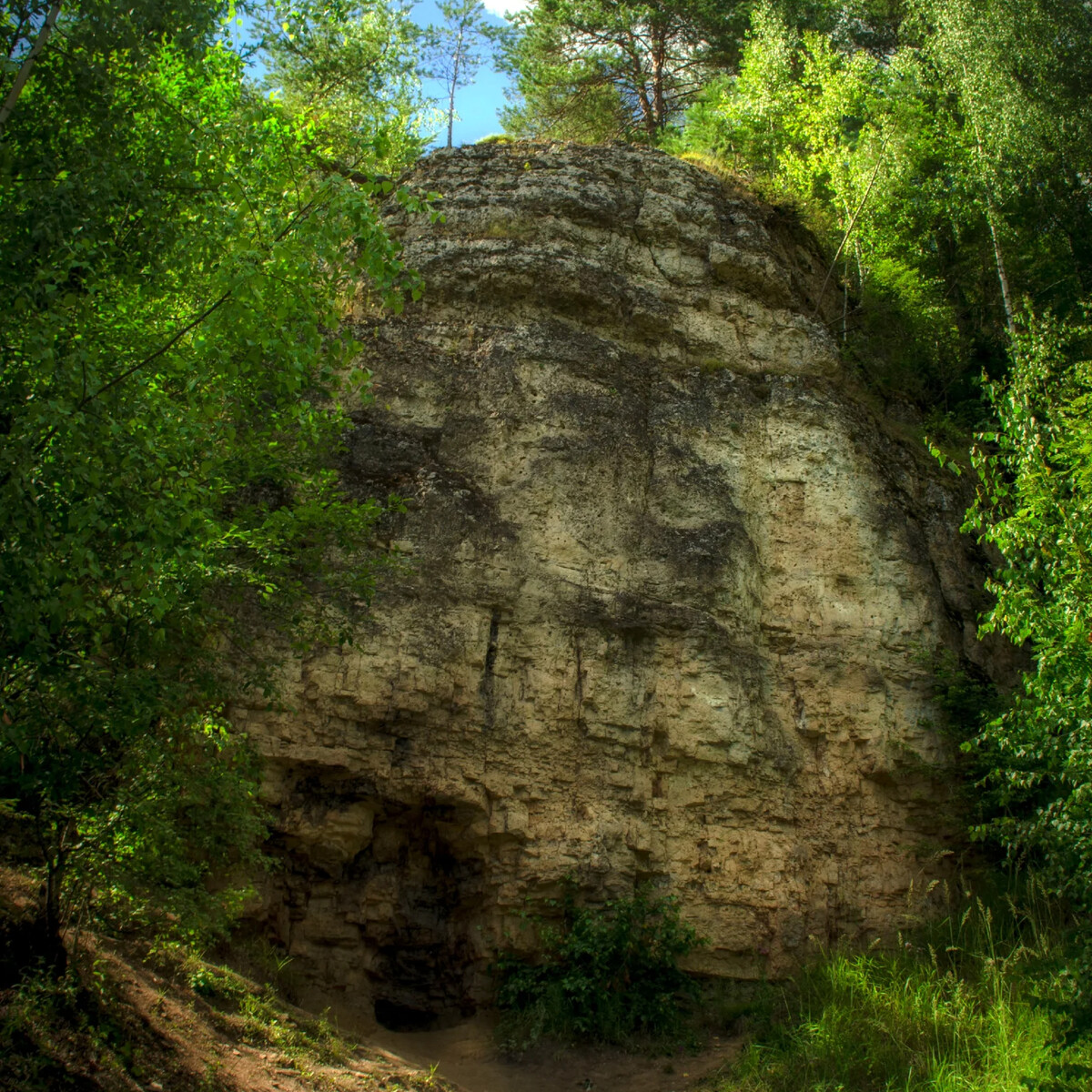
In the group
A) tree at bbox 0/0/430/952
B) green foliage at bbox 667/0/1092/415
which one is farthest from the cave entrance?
green foliage at bbox 667/0/1092/415

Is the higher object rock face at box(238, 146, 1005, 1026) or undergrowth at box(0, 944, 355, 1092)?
rock face at box(238, 146, 1005, 1026)

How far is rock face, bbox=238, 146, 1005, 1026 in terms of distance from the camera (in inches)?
417

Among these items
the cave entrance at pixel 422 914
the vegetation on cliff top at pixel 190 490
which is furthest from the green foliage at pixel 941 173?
the cave entrance at pixel 422 914

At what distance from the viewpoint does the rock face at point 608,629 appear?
34.8 ft

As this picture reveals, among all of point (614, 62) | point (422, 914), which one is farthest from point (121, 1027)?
point (614, 62)

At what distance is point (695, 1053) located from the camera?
975cm

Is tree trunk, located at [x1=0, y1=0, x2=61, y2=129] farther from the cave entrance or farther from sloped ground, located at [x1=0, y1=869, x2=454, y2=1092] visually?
the cave entrance

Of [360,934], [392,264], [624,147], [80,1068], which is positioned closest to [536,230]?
[624,147]

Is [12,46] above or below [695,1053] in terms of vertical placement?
above

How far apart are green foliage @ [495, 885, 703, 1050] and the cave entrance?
1.93 ft

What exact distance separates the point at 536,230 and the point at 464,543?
548 centimetres

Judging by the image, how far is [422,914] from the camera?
421 inches

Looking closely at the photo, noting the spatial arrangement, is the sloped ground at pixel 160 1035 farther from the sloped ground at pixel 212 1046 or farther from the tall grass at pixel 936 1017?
the tall grass at pixel 936 1017

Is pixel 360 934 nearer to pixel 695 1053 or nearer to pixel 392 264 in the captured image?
pixel 695 1053
